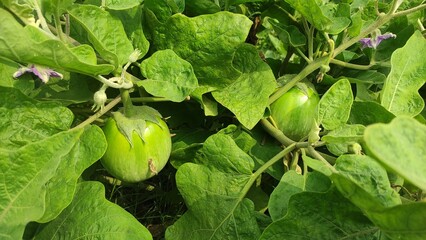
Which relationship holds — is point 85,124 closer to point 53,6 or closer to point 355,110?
point 53,6

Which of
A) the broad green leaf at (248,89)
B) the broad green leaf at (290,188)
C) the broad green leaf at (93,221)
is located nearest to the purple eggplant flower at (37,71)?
the broad green leaf at (93,221)

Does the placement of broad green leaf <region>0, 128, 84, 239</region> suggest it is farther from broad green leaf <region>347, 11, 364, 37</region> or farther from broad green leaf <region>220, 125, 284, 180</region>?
broad green leaf <region>347, 11, 364, 37</region>

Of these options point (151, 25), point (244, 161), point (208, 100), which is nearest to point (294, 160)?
point (244, 161)

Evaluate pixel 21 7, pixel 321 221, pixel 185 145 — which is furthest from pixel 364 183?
pixel 21 7

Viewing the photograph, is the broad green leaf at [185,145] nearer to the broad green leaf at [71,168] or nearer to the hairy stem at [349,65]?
the broad green leaf at [71,168]

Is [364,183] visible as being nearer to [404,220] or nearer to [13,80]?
[404,220]

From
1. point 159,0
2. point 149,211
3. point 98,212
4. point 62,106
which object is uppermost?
point 159,0

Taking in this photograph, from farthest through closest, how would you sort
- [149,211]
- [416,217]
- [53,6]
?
[149,211] → [53,6] → [416,217]
